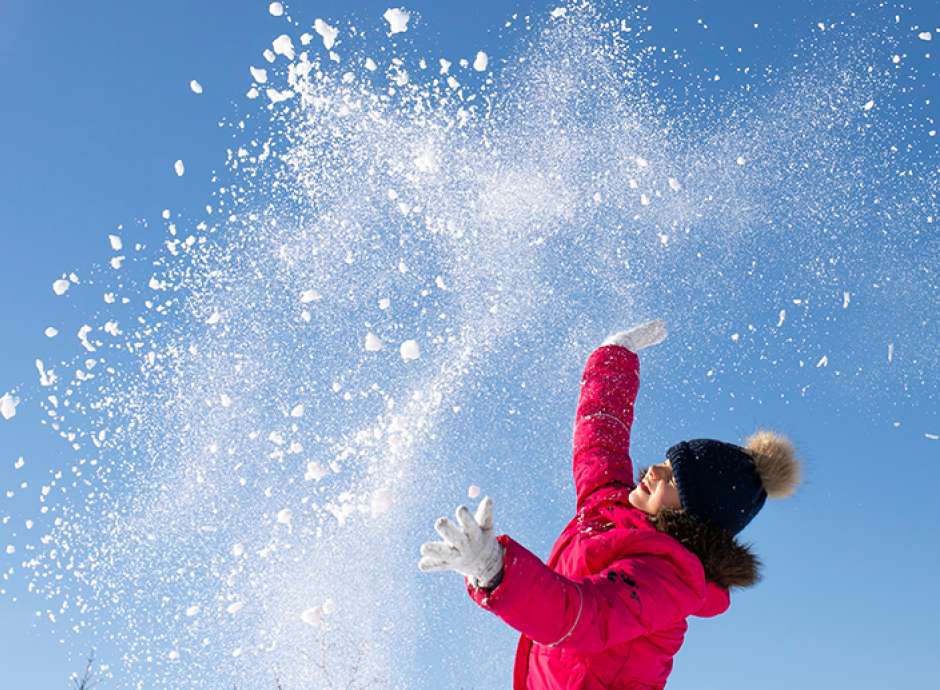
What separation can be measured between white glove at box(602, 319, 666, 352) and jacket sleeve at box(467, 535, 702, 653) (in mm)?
1612

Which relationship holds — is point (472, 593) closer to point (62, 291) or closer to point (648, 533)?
point (648, 533)

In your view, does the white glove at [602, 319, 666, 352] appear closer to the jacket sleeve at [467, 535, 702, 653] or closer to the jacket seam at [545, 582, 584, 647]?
the jacket sleeve at [467, 535, 702, 653]

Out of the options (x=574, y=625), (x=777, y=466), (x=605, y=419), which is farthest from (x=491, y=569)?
(x=605, y=419)

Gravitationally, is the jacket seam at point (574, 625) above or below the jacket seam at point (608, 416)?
below

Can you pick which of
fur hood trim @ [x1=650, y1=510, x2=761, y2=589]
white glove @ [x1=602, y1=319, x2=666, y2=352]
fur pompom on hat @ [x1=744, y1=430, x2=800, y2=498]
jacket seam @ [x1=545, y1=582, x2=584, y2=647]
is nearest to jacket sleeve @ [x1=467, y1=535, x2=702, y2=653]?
jacket seam @ [x1=545, y1=582, x2=584, y2=647]

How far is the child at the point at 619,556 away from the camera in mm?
2178

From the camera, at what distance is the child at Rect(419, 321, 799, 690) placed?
2178 mm

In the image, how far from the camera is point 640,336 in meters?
4.16

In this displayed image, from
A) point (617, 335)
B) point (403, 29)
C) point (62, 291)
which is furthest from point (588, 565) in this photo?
point (62, 291)

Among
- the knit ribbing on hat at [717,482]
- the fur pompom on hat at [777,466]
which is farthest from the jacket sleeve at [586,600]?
the fur pompom on hat at [777,466]

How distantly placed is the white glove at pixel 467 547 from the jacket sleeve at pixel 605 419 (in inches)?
51.8

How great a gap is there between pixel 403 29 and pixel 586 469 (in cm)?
524

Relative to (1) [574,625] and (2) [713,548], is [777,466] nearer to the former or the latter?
(2) [713,548]

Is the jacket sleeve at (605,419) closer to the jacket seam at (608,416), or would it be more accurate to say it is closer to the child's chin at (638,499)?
the jacket seam at (608,416)
